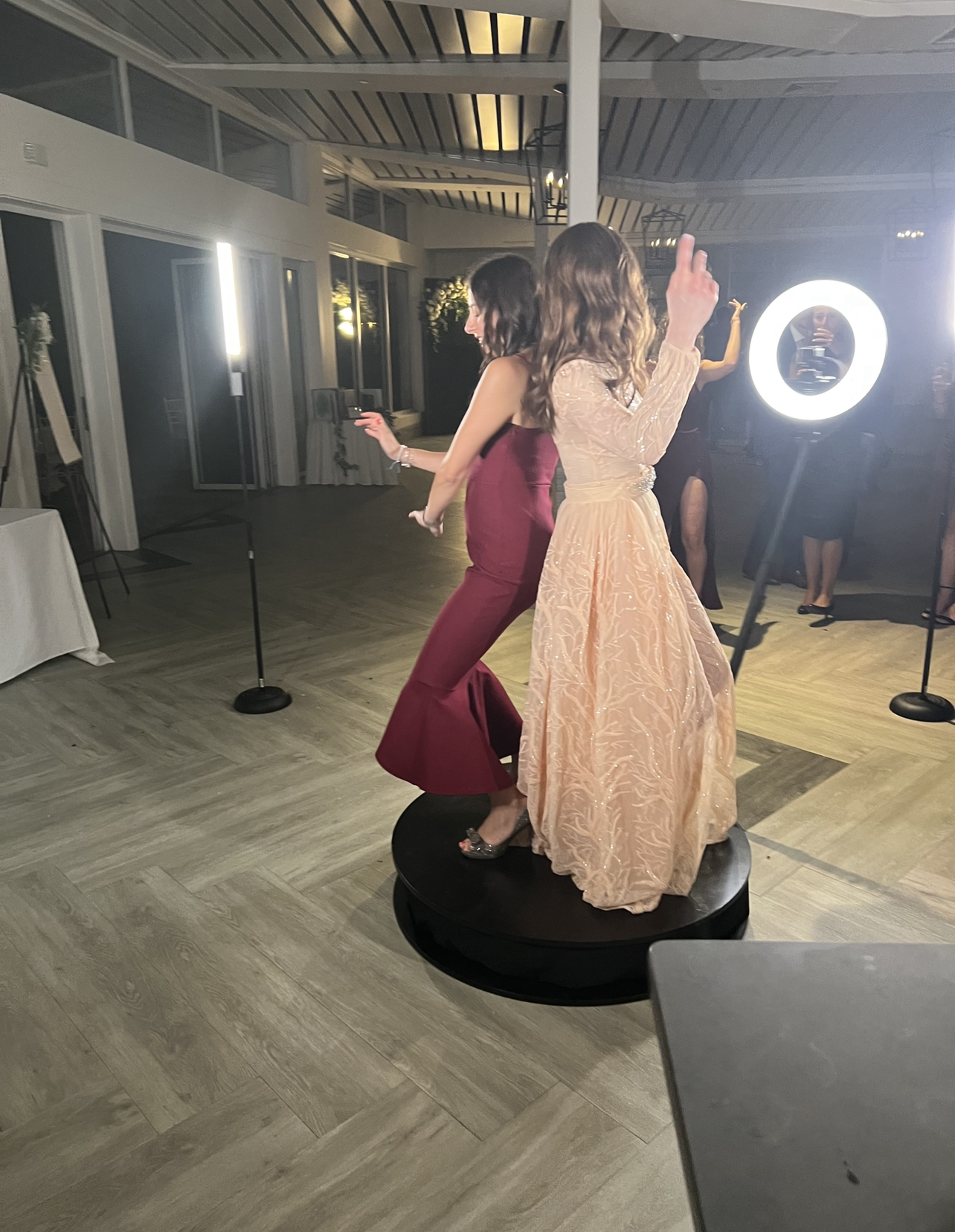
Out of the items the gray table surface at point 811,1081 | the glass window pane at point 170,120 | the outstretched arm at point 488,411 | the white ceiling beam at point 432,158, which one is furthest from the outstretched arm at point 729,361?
the white ceiling beam at point 432,158

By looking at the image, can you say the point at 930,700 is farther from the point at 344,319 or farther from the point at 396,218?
the point at 396,218

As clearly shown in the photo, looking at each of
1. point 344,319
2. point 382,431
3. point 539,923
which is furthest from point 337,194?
point 539,923

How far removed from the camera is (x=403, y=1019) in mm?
1925

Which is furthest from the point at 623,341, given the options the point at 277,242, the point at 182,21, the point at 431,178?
the point at 431,178

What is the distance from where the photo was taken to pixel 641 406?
1.79 m

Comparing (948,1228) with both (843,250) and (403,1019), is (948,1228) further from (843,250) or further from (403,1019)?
(843,250)

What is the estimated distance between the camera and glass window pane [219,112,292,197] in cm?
810

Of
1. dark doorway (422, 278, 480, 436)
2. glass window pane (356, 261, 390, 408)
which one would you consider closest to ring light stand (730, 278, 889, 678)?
glass window pane (356, 261, 390, 408)

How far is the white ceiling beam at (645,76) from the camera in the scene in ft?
19.1

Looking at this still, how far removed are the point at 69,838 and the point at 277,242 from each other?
7.55 meters

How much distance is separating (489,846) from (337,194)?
1058cm

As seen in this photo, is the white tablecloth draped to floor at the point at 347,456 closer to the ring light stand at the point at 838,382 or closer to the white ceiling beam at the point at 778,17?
the white ceiling beam at the point at 778,17

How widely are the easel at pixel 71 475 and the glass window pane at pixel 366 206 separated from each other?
705 centimetres

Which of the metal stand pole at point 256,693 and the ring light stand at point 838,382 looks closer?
the ring light stand at point 838,382
